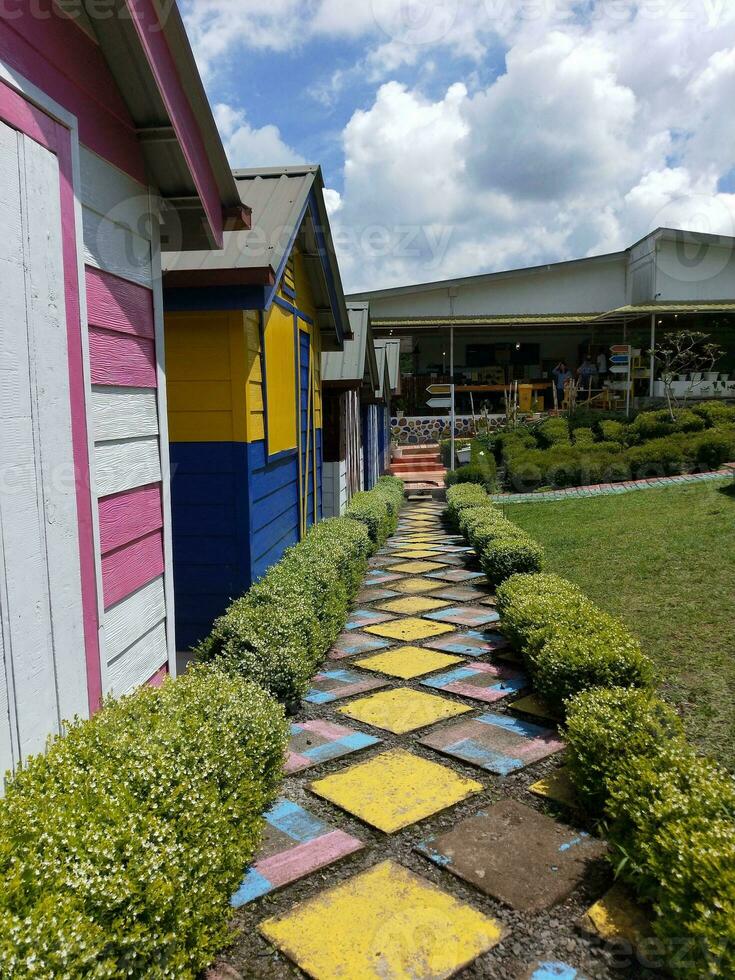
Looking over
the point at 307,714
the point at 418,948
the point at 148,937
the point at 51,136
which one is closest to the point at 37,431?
the point at 51,136

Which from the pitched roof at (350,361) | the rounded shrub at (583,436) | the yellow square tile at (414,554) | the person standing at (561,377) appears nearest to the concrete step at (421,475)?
the rounded shrub at (583,436)

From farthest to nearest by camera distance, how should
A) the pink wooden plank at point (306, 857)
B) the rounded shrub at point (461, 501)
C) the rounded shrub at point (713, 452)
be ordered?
the rounded shrub at point (713, 452), the rounded shrub at point (461, 501), the pink wooden plank at point (306, 857)

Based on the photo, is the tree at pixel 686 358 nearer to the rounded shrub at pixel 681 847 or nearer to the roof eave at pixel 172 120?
the roof eave at pixel 172 120

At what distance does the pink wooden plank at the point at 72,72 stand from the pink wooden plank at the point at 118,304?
0.51 meters

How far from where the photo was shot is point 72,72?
8.30ft

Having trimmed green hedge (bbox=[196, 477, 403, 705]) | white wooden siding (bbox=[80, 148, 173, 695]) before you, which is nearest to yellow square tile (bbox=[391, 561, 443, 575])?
trimmed green hedge (bbox=[196, 477, 403, 705])

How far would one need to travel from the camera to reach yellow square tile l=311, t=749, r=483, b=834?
3.00 meters

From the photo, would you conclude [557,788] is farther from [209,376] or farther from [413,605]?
[413,605]

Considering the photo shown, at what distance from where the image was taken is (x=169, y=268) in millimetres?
4242

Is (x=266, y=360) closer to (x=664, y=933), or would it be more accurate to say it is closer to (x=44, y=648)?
(x=44, y=648)

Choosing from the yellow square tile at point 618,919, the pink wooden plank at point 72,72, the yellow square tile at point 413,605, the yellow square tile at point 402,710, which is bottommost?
the yellow square tile at point 413,605

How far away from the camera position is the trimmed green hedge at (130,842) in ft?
5.09

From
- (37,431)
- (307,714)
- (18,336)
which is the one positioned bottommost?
(307,714)

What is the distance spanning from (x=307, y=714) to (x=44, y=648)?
2.16 meters
